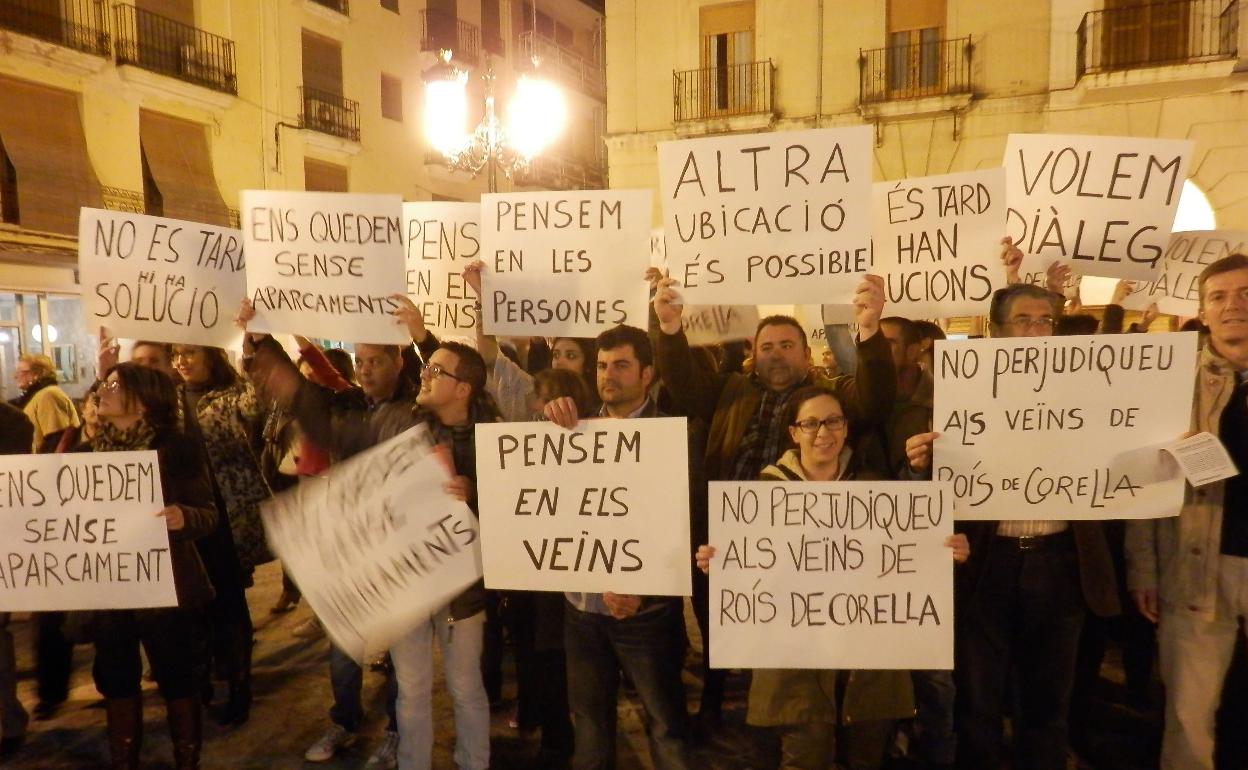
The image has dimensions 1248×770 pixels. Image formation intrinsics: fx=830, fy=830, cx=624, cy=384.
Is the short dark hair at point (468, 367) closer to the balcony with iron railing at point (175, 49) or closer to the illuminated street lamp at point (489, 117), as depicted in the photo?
the illuminated street lamp at point (489, 117)

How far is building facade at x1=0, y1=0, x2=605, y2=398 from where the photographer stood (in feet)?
44.7

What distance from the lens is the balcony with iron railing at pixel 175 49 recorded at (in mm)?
15297

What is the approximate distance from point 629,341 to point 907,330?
1505mm

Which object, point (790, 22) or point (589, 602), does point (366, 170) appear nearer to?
point (790, 22)

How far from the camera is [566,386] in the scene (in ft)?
11.8

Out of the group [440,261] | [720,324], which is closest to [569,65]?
[720,324]

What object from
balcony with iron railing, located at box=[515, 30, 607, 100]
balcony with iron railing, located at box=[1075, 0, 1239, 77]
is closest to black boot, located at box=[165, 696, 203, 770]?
balcony with iron railing, located at box=[1075, 0, 1239, 77]

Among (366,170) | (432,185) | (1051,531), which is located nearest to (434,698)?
(1051,531)

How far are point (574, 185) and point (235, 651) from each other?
80.1 feet

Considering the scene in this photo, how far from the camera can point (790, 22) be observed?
546 inches

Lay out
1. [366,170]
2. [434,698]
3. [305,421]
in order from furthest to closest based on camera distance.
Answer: [366,170] → [434,698] → [305,421]

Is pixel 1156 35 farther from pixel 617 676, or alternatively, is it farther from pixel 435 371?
pixel 617 676

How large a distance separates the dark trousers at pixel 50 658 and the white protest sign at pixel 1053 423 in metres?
4.41

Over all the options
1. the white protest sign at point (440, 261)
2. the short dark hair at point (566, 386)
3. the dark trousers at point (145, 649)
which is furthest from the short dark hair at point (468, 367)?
the dark trousers at point (145, 649)
